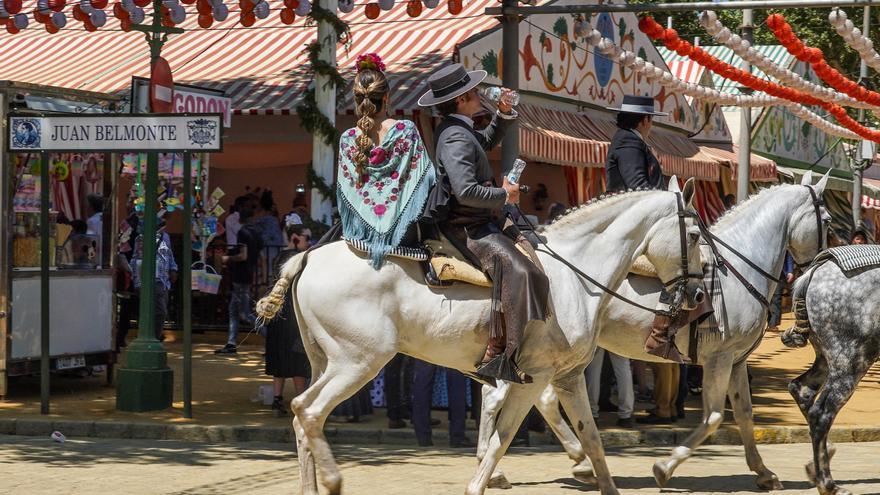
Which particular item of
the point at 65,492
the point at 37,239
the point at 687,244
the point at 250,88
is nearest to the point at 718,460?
the point at 687,244

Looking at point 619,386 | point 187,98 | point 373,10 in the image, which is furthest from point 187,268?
point 373,10

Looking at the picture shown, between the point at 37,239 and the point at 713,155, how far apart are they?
50.0 ft

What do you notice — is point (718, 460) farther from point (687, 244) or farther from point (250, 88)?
point (250, 88)

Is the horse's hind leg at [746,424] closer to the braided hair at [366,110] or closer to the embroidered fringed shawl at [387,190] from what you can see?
the embroidered fringed shawl at [387,190]

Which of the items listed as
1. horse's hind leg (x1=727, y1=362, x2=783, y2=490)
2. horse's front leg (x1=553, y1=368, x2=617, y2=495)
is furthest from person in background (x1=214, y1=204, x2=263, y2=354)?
horse's front leg (x1=553, y1=368, x2=617, y2=495)

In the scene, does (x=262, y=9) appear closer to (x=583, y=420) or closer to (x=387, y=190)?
(x=387, y=190)

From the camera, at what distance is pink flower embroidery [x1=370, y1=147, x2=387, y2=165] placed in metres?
7.63

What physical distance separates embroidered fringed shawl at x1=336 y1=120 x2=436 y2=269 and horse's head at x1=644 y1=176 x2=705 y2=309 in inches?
63.3

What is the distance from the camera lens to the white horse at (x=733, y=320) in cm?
Answer: 934

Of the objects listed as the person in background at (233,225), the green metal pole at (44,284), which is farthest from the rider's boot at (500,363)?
the person in background at (233,225)

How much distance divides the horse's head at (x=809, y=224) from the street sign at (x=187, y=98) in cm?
573

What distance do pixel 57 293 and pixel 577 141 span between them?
8174mm

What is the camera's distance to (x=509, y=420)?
773 centimetres

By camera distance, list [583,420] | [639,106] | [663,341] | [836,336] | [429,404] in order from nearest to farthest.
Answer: [583,420] < [836,336] < [663,341] < [639,106] < [429,404]
